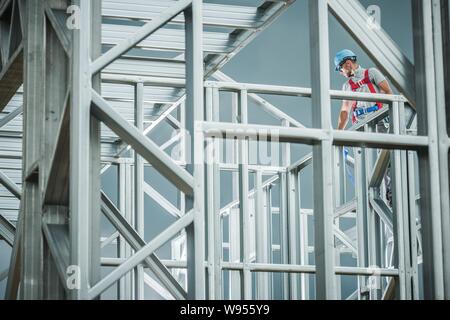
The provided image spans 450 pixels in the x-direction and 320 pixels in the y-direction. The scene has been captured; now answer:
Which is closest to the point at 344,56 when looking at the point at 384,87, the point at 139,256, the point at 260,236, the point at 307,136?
the point at 384,87

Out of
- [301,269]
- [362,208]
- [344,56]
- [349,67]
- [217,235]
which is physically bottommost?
[301,269]

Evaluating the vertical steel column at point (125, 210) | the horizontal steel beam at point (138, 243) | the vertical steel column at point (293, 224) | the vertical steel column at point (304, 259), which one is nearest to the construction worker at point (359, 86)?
the vertical steel column at point (293, 224)

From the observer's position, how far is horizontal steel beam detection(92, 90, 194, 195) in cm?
805

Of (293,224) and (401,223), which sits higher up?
(293,224)

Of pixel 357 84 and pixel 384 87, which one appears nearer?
pixel 384 87

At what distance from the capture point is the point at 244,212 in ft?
45.2

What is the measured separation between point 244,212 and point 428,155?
17.0 ft

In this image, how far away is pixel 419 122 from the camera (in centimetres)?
898

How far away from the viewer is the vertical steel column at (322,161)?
27.3ft

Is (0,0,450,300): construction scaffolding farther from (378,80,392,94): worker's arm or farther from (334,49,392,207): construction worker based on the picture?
(334,49,392,207): construction worker

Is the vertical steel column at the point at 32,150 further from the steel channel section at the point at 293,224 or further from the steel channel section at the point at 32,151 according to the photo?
the steel channel section at the point at 293,224

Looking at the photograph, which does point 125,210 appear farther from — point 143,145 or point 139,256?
point 139,256
